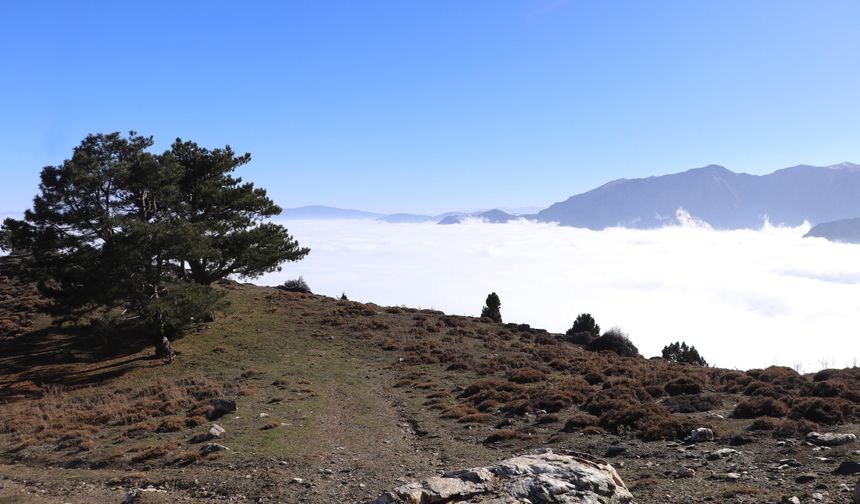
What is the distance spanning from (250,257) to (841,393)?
31.8 m

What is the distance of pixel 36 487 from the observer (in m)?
13.5

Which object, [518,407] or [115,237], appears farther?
[115,237]

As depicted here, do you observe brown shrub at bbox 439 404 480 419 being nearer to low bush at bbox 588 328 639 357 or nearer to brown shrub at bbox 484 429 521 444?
brown shrub at bbox 484 429 521 444

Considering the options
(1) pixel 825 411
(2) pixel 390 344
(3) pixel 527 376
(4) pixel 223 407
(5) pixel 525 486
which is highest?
(5) pixel 525 486

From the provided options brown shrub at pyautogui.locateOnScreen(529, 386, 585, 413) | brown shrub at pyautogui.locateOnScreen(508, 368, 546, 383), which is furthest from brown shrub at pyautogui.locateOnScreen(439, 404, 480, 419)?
brown shrub at pyautogui.locateOnScreen(508, 368, 546, 383)

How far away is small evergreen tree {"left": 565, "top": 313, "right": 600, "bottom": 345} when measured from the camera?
48.0m

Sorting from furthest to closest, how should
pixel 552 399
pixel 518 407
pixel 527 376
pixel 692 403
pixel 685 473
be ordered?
pixel 527 376 < pixel 552 399 < pixel 518 407 < pixel 692 403 < pixel 685 473

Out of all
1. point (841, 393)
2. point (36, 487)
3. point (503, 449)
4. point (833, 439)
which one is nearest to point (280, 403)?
point (36, 487)

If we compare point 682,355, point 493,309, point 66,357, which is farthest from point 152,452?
point 682,355

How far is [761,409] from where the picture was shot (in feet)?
58.8

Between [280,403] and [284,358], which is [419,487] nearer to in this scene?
[280,403]

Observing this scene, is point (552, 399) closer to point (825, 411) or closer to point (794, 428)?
point (794, 428)

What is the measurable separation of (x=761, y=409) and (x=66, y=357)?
121 ft

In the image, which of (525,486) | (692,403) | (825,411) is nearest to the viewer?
(525,486)
